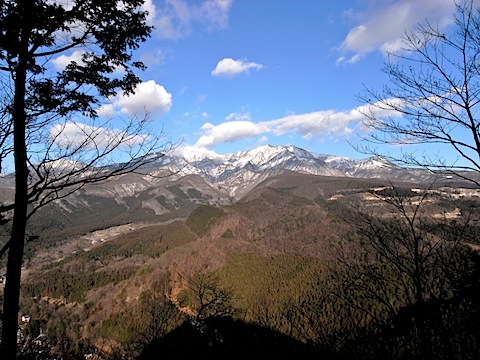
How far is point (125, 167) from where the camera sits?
5.95 metres

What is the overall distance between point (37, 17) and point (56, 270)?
461ft

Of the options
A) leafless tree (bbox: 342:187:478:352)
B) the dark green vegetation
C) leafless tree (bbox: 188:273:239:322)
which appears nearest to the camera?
leafless tree (bbox: 342:187:478:352)

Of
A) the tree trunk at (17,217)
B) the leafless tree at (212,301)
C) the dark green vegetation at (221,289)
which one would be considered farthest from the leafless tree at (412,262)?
the tree trunk at (17,217)

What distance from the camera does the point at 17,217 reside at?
5191 millimetres

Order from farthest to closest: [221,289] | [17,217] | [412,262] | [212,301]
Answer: [221,289], [212,301], [412,262], [17,217]

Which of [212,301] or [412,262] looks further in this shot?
[212,301]

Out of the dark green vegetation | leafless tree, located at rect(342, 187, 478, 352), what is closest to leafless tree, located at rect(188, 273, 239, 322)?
the dark green vegetation

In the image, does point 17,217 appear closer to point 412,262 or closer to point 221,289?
point 412,262

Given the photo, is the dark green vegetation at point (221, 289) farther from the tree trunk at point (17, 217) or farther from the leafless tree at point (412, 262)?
the tree trunk at point (17, 217)

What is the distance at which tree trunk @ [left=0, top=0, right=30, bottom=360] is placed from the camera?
192 inches

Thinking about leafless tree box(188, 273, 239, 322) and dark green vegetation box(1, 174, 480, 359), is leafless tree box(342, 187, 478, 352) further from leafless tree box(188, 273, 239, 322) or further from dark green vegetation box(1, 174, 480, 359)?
leafless tree box(188, 273, 239, 322)

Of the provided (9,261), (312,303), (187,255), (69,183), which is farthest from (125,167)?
(187,255)

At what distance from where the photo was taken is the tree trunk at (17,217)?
489 cm

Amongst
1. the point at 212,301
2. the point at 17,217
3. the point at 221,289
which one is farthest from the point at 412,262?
the point at 221,289
